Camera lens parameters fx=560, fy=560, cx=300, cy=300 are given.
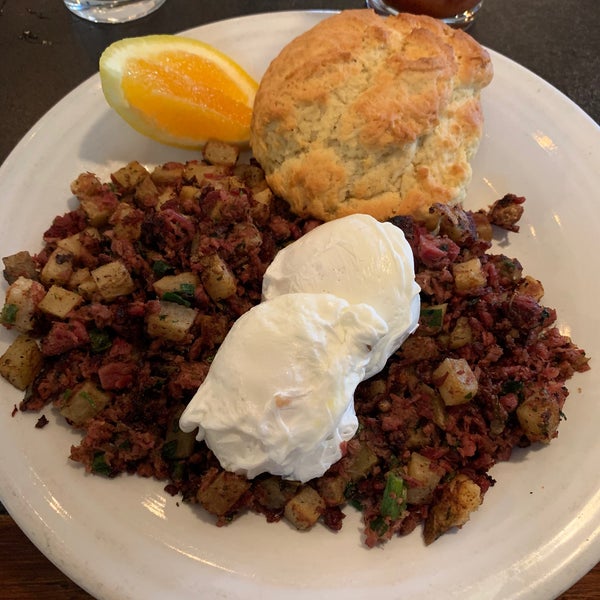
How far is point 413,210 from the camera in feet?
6.31

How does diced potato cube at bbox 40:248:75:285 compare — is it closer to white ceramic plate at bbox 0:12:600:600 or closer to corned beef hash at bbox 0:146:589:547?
corned beef hash at bbox 0:146:589:547

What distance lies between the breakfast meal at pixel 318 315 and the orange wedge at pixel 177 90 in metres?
0.18

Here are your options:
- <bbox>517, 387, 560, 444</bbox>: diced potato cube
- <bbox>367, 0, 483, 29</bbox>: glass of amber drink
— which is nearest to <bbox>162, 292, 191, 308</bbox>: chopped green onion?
<bbox>517, 387, 560, 444</bbox>: diced potato cube

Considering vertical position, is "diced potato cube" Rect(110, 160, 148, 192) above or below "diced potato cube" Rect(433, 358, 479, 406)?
below

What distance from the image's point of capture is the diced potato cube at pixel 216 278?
175 centimetres

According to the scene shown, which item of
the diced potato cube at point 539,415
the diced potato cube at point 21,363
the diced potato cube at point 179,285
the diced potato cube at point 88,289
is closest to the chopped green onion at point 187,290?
the diced potato cube at point 179,285

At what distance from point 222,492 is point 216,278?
633 millimetres

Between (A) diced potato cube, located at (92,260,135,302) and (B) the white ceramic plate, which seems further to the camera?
(A) diced potato cube, located at (92,260,135,302)

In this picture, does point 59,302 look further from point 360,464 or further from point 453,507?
point 453,507

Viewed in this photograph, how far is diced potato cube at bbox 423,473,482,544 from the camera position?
155 centimetres

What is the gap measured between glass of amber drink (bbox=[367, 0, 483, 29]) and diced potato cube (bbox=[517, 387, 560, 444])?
75.1 inches

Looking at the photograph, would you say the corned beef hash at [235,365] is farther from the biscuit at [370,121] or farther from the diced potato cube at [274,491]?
the biscuit at [370,121]

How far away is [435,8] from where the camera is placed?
266cm

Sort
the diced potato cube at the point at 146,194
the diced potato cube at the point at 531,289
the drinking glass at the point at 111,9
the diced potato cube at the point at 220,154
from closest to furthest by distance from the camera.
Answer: the diced potato cube at the point at 531,289 < the diced potato cube at the point at 146,194 < the diced potato cube at the point at 220,154 < the drinking glass at the point at 111,9
